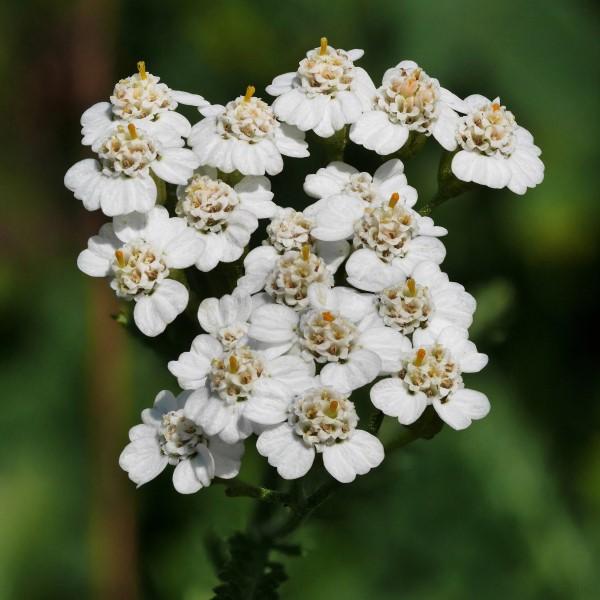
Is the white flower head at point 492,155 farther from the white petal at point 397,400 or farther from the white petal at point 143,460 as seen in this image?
the white petal at point 143,460

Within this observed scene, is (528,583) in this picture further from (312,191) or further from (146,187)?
(146,187)

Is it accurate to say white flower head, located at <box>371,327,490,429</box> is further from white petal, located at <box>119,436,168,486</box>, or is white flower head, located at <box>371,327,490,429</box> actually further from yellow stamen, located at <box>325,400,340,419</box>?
white petal, located at <box>119,436,168,486</box>

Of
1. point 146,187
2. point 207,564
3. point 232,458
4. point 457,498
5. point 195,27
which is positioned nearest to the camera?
point 232,458

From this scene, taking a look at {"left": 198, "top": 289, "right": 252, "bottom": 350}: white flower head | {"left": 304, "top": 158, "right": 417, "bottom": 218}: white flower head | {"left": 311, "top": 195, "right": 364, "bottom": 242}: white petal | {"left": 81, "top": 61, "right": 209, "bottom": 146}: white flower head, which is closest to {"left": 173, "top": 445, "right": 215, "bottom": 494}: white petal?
{"left": 198, "top": 289, "right": 252, "bottom": 350}: white flower head

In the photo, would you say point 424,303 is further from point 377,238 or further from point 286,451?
point 286,451

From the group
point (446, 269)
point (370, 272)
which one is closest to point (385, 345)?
point (370, 272)

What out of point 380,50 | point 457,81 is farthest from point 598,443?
A: point 380,50

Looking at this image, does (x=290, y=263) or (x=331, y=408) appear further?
(x=290, y=263)
